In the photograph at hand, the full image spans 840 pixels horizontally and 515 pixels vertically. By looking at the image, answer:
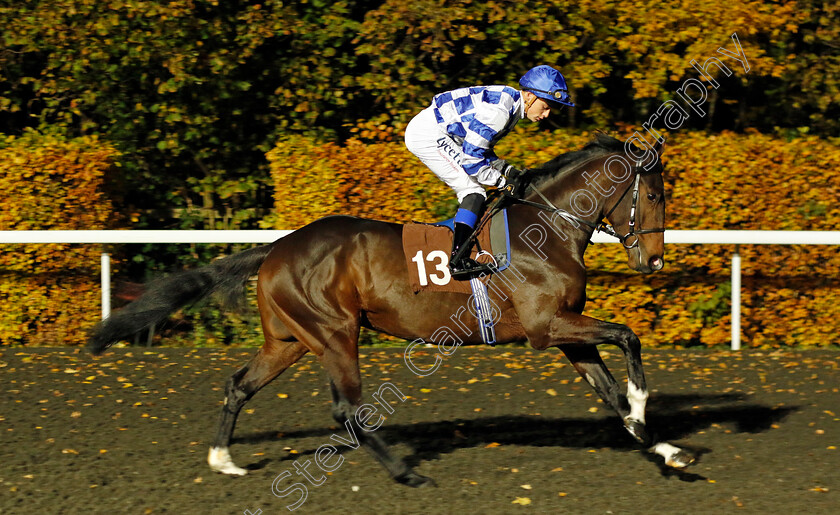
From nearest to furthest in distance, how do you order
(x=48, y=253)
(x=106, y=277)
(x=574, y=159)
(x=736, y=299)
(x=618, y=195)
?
(x=618, y=195), (x=574, y=159), (x=736, y=299), (x=106, y=277), (x=48, y=253)

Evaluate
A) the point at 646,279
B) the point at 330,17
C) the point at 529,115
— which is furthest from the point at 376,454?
the point at 330,17

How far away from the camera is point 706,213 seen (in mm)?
8766

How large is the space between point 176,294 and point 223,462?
1.04m

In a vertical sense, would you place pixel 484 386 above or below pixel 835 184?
below

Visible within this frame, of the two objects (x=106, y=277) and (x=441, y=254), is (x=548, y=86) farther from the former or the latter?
(x=106, y=277)

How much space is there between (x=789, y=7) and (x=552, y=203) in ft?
19.4

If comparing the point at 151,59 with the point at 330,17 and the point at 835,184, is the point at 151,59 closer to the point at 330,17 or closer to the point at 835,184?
the point at 330,17

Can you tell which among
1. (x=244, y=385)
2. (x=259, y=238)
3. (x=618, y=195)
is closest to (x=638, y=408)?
(x=618, y=195)

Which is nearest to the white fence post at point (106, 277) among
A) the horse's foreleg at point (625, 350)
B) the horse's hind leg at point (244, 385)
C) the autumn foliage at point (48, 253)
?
the autumn foliage at point (48, 253)

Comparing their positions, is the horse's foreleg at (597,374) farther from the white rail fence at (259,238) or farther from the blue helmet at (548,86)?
the white rail fence at (259,238)

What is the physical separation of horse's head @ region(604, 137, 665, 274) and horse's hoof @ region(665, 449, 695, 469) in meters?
1.01

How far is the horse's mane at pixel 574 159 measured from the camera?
5406 millimetres

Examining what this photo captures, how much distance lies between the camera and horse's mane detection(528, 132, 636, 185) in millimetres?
5406

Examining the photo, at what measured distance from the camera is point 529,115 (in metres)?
5.28
